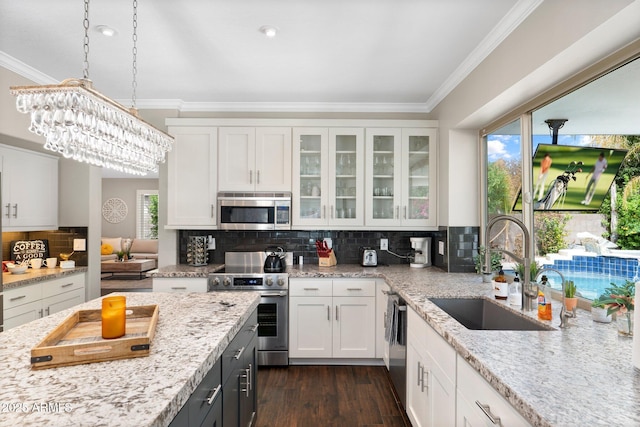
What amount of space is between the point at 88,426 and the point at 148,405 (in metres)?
0.13

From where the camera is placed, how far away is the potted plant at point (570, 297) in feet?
5.66

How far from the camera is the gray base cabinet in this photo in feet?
3.97

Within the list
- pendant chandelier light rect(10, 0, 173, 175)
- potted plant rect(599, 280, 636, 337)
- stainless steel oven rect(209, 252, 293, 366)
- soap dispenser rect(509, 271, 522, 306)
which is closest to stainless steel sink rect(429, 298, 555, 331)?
soap dispenser rect(509, 271, 522, 306)

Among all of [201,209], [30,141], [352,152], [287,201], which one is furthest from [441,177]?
[30,141]

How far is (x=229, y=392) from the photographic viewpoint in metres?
1.66

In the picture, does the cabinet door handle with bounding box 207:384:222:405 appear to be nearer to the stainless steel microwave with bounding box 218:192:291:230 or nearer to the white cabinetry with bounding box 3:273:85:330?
the stainless steel microwave with bounding box 218:192:291:230

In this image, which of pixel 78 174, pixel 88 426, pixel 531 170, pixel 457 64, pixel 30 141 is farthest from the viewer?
pixel 78 174

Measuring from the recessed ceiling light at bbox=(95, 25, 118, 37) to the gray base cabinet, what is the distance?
2.09m

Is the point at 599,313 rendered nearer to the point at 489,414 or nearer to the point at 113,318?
the point at 489,414

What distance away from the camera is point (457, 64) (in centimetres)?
289

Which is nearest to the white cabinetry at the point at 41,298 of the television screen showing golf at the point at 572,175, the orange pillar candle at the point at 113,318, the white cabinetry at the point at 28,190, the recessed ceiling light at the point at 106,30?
the white cabinetry at the point at 28,190

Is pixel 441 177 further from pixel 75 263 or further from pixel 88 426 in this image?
pixel 75 263

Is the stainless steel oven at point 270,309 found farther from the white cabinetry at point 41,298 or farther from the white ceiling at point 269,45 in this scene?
the white ceiling at point 269,45

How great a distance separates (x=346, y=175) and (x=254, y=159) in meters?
0.97
